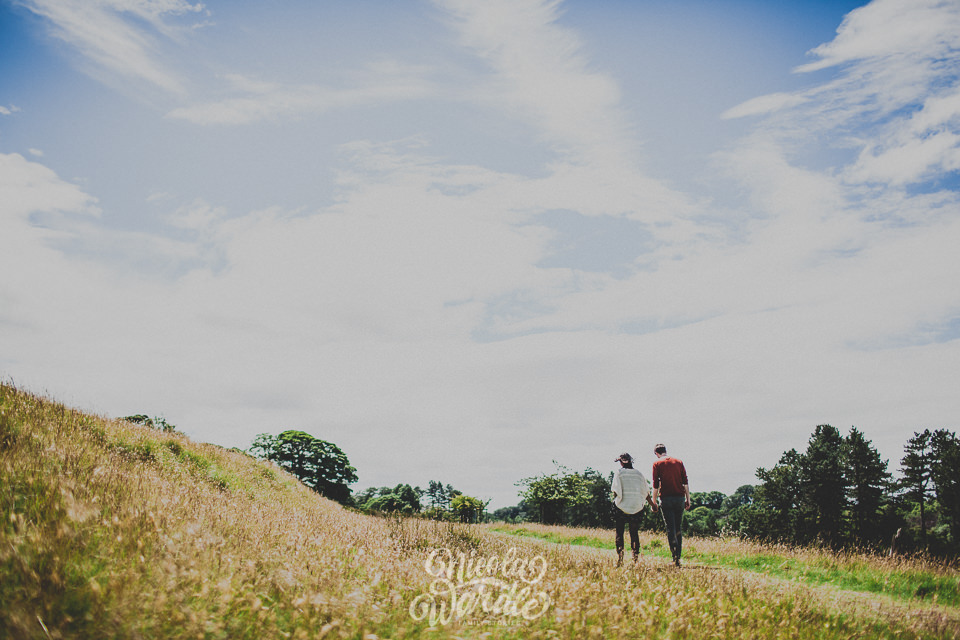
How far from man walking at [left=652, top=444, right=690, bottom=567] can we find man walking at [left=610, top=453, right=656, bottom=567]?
10.5 inches

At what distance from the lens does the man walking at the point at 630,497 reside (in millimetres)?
8891

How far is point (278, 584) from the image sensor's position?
3.78m

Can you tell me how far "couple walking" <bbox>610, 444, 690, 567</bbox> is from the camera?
8.80 meters

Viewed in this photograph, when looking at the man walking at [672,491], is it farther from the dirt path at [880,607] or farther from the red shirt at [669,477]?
the dirt path at [880,607]

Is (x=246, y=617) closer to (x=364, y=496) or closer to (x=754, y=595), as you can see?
(x=754, y=595)

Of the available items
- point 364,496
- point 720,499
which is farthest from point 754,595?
point 720,499

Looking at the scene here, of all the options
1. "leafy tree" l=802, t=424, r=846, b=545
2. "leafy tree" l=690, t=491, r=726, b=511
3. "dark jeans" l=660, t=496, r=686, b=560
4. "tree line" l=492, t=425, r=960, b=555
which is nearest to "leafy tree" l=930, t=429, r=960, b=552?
"tree line" l=492, t=425, r=960, b=555

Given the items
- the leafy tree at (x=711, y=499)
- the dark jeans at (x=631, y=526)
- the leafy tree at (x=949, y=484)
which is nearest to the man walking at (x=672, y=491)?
the dark jeans at (x=631, y=526)

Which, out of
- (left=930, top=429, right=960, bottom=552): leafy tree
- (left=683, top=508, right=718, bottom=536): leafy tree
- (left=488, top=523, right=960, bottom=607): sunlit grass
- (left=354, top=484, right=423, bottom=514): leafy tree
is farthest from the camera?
(left=683, top=508, right=718, bottom=536): leafy tree

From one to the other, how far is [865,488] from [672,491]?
54.9m

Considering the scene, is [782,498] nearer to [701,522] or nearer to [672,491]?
[701,522]

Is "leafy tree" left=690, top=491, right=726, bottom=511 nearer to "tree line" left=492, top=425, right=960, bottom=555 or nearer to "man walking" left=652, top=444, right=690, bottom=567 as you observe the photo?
"tree line" left=492, top=425, right=960, bottom=555

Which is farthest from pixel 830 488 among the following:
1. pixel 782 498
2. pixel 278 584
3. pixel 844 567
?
pixel 278 584

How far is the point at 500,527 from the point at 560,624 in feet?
73.5
